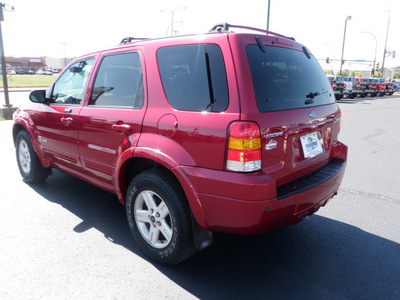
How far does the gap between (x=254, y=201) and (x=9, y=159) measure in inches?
223

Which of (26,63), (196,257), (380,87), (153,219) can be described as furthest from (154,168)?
(26,63)

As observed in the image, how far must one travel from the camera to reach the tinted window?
7.94ft

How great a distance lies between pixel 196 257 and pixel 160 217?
57cm

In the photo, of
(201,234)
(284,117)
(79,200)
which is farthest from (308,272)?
(79,200)

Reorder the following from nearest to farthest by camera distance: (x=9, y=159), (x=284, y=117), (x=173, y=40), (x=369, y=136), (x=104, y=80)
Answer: (x=284, y=117) < (x=173, y=40) < (x=104, y=80) < (x=9, y=159) < (x=369, y=136)

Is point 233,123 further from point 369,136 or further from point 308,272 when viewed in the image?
point 369,136

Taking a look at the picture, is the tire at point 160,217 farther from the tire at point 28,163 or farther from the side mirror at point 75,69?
the tire at point 28,163

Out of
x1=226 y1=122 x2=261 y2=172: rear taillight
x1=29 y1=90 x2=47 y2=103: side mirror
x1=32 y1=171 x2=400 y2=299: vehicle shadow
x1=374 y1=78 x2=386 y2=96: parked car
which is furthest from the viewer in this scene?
x1=374 y1=78 x2=386 y2=96: parked car

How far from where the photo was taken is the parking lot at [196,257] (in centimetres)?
256

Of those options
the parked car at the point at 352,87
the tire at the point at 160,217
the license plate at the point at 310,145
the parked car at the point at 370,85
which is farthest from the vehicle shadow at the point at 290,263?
the parked car at the point at 370,85

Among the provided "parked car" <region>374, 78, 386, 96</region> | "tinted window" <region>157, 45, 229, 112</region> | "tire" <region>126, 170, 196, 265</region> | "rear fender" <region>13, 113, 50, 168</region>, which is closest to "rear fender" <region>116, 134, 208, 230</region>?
"tire" <region>126, 170, 196, 265</region>

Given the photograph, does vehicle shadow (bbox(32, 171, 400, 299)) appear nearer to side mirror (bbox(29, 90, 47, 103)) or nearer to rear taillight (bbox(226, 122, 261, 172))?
rear taillight (bbox(226, 122, 261, 172))

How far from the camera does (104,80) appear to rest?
11.2ft

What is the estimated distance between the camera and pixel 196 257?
120 inches
